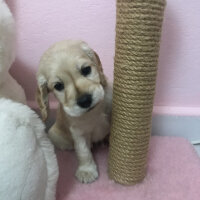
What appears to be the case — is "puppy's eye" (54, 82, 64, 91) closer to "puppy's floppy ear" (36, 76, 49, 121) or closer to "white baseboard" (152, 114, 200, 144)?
"puppy's floppy ear" (36, 76, 49, 121)

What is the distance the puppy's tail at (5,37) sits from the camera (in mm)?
850

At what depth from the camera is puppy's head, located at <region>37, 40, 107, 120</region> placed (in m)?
0.87

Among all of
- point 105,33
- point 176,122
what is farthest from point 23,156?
point 176,122

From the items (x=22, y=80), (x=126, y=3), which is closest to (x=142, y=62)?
(x=126, y=3)

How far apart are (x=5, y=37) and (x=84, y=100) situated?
32cm

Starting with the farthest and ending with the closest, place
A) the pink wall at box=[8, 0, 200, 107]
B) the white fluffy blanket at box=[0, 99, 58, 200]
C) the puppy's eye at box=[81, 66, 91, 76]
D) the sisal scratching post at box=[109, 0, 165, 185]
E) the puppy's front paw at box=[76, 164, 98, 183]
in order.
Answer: the pink wall at box=[8, 0, 200, 107] < the puppy's front paw at box=[76, 164, 98, 183] < the puppy's eye at box=[81, 66, 91, 76] < the sisal scratching post at box=[109, 0, 165, 185] < the white fluffy blanket at box=[0, 99, 58, 200]

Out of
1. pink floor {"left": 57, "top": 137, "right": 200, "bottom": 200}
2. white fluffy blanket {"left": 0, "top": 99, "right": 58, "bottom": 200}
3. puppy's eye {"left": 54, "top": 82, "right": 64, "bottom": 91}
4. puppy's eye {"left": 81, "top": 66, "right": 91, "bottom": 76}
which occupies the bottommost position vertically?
pink floor {"left": 57, "top": 137, "right": 200, "bottom": 200}

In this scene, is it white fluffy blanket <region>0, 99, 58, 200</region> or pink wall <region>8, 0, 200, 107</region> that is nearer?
white fluffy blanket <region>0, 99, 58, 200</region>

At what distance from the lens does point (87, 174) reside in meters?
1.05

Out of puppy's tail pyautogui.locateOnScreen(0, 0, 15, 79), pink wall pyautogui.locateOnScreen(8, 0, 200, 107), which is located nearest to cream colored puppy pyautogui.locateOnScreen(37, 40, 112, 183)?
puppy's tail pyautogui.locateOnScreen(0, 0, 15, 79)

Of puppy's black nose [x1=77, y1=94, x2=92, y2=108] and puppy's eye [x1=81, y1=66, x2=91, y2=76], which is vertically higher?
puppy's eye [x1=81, y1=66, x2=91, y2=76]

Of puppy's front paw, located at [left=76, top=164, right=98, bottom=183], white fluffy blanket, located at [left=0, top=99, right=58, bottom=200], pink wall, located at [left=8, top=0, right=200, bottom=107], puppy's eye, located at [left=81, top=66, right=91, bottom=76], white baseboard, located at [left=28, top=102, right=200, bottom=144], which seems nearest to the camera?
white fluffy blanket, located at [left=0, top=99, right=58, bottom=200]

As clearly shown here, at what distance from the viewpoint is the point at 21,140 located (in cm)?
72

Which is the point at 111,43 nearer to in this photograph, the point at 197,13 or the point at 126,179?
the point at 197,13
